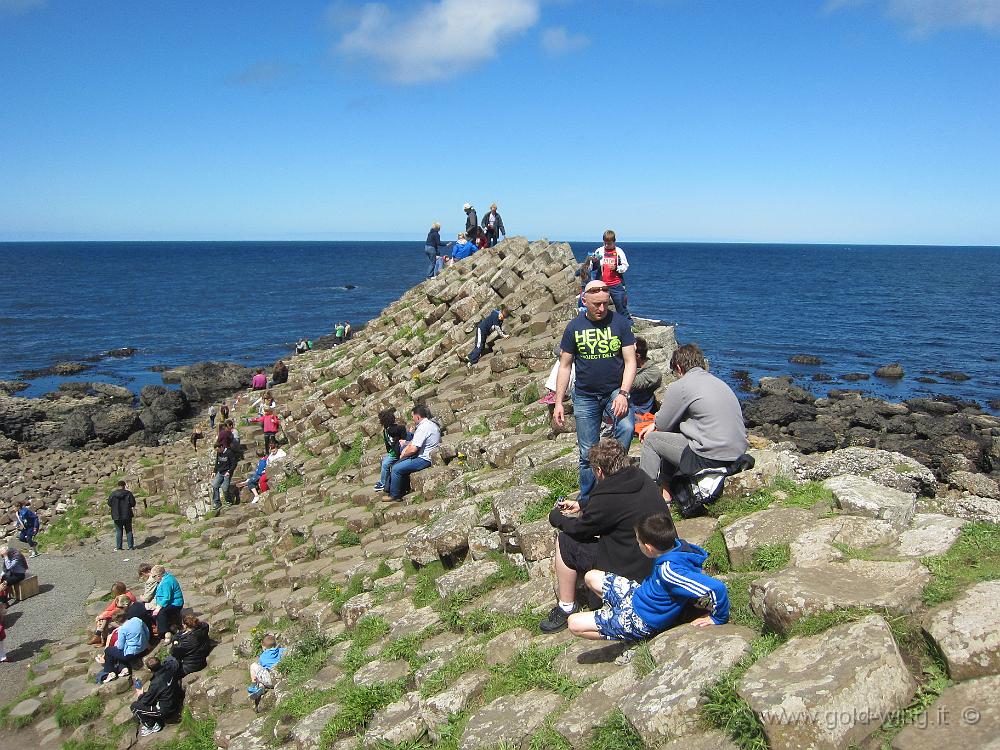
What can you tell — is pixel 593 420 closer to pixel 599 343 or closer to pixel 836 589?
pixel 599 343

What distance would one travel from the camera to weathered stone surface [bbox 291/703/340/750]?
8.06 m

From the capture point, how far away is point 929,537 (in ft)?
21.5

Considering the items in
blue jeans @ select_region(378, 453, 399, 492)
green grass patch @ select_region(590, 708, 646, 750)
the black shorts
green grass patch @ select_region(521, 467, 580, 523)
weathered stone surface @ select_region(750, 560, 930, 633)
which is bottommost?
blue jeans @ select_region(378, 453, 399, 492)

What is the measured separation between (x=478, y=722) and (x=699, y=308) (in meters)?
76.8

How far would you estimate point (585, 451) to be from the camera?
9.79 metres

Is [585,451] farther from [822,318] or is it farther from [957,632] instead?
[822,318]

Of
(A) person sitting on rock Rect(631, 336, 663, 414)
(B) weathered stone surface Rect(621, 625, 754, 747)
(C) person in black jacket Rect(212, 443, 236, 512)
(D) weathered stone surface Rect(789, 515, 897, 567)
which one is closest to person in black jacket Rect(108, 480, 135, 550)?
(C) person in black jacket Rect(212, 443, 236, 512)

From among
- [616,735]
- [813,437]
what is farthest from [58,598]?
[813,437]

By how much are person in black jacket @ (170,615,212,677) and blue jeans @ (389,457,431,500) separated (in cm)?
423

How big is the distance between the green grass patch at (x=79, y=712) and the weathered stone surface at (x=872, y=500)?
1301 centimetres

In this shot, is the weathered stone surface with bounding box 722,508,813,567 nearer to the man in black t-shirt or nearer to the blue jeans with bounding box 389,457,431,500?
the man in black t-shirt

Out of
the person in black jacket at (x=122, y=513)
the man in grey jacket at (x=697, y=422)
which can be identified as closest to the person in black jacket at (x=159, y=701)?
the man in grey jacket at (x=697, y=422)

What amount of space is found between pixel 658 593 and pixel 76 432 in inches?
1520

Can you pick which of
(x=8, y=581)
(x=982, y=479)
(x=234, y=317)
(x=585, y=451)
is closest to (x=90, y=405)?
(x=8, y=581)
